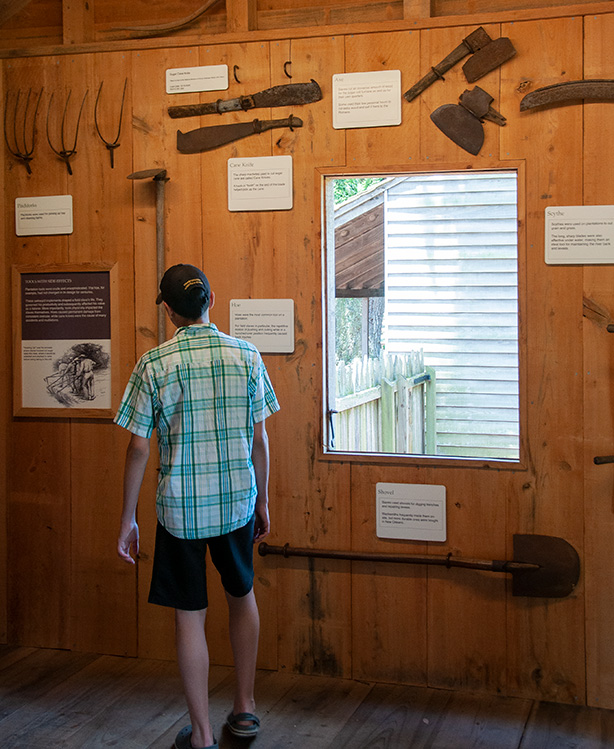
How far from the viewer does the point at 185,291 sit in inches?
86.4

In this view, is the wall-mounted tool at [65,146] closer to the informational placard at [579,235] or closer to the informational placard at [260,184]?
the informational placard at [260,184]

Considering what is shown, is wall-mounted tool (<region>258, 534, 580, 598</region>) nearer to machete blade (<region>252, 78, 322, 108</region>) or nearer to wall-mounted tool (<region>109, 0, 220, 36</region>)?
machete blade (<region>252, 78, 322, 108</region>)

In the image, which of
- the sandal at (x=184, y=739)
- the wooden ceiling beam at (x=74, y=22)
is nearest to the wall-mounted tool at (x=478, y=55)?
the wooden ceiling beam at (x=74, y=22)

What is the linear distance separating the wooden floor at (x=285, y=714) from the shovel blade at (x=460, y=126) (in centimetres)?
192

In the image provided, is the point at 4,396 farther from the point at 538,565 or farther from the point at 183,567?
the point at 538,565

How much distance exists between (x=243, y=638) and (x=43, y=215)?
5.97 feet

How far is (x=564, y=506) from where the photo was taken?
2689 millimetres

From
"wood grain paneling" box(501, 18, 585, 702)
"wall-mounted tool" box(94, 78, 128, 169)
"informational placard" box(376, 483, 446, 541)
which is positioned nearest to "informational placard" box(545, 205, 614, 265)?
"wood grain paneling" box(501, 18, 585, 702)

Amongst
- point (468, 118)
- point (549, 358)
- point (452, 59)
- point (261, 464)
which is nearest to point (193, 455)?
point (261, 464)

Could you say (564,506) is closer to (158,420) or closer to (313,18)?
(158,420)

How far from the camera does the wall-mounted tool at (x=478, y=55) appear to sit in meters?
2.65

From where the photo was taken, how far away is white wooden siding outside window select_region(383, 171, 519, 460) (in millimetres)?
3787

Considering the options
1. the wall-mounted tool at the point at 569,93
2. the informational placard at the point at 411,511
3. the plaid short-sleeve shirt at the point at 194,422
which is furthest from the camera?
the informational placard at the point at 411,511

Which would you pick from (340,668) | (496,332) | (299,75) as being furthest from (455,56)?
(340,668)
